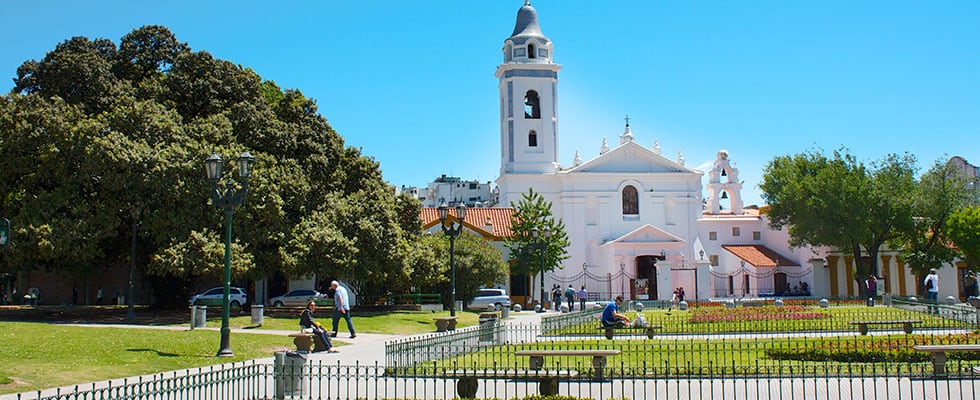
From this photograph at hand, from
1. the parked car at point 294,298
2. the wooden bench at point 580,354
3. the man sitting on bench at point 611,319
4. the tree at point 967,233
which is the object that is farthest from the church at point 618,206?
the wooden bench at point 580,354

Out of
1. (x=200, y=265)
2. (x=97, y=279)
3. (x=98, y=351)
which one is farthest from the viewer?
(x=97, y=279)

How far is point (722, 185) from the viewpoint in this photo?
62625mm

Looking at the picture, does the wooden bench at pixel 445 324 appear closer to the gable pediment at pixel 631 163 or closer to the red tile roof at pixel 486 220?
the red tile roof at pixel 486 220

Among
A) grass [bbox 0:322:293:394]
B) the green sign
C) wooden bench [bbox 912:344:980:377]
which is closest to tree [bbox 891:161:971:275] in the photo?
wooden bench [bbox 912:344:980:377]

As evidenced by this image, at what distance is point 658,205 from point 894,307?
25.0m

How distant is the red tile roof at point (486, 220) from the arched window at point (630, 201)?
25.4ft

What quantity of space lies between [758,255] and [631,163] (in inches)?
392

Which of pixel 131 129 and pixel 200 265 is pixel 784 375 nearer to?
pixel 200 265

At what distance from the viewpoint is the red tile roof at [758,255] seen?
5591 centimetres

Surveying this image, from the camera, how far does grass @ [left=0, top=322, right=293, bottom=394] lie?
14.1m

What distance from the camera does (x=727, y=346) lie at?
60.5ft

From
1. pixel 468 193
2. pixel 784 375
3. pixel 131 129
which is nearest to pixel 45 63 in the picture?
pixel 131 129

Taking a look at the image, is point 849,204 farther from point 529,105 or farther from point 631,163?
point 529,105

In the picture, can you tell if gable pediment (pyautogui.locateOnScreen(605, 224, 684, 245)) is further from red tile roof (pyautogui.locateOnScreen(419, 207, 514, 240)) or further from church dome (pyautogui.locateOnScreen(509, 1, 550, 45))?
church dome (pyautogui.locateOnScreen(509, 1, 550, 45))
